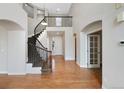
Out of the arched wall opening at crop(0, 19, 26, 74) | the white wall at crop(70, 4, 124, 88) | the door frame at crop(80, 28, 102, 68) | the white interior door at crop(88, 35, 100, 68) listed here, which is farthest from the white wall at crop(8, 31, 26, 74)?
the white interior door at crop(88, 35, 100, 68)

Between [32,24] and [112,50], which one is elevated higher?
[32,24]

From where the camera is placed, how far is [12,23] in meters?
6.98

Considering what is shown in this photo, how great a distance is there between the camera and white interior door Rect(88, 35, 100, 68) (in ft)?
32.1

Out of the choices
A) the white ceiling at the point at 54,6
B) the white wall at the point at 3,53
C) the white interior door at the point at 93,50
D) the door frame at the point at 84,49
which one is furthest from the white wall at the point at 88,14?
the white wall at the point at 3,53

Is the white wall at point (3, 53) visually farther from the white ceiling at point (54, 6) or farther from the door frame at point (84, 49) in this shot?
the white ceiling at point (54, 6)

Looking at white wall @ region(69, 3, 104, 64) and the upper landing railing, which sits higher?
the upper landing railing

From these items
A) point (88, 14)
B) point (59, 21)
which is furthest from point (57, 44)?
point (88, 14)

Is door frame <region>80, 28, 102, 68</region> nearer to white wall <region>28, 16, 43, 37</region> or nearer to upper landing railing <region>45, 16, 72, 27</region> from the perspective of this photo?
white wall <region>28, 16, 43, 37</region>

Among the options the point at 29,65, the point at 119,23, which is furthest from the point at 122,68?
the point at 29,65

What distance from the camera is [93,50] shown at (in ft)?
32.2

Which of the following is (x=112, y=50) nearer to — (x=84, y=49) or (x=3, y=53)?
(x=84, y=49)

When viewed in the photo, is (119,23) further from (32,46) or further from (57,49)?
(57,49)

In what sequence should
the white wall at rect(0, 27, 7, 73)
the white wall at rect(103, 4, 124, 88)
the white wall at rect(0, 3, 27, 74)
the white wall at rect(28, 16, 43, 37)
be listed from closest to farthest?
the white wall at rect(103, 4, 124, 88)
the white wall at rect(0, 3, 27, 74)
the white wall at rect(0, 27, 7, 73)
the white wall at rect(28, 16, 43, 37)

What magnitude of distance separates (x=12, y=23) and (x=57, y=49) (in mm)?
13346
